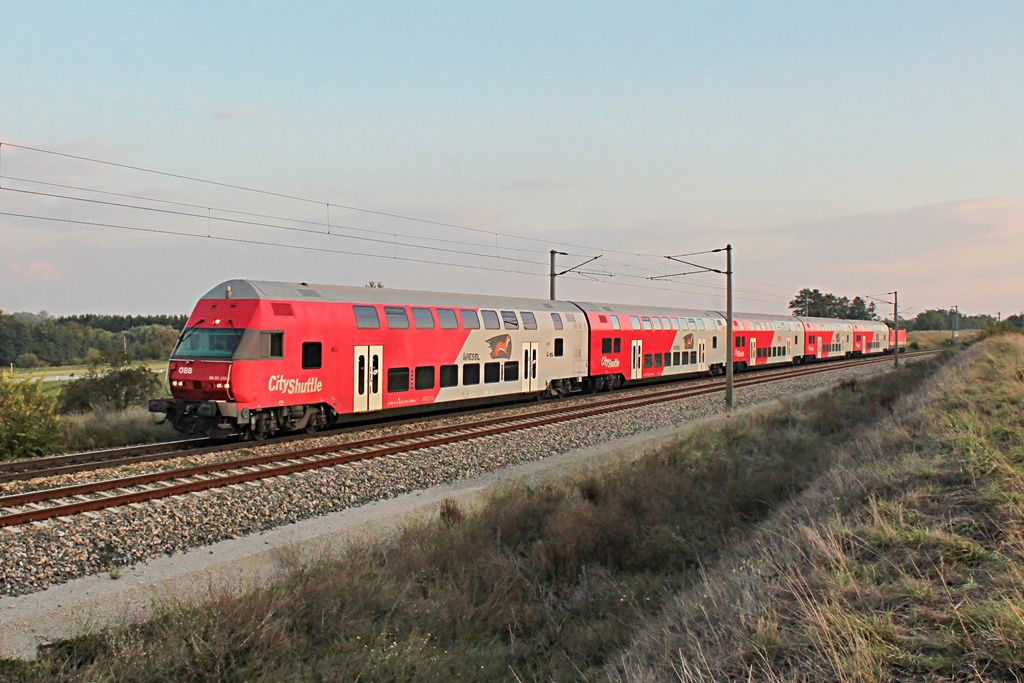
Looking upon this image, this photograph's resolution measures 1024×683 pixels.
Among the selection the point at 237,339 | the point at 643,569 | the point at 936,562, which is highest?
the point at 237,339

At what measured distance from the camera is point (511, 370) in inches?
936

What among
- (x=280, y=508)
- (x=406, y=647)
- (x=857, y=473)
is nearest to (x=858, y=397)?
(x=857, y=473)

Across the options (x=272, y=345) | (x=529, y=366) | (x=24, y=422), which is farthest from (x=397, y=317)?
(x=24, y=422)

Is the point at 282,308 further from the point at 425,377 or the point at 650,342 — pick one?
the point at 650,342

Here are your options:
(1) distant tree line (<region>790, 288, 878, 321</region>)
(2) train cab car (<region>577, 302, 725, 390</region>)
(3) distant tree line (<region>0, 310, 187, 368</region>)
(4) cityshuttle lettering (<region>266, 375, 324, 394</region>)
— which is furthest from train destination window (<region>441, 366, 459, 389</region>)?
(1) distant tree line (<region>790, 288, 878, 321</region>)

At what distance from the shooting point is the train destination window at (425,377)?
1995 centimetres

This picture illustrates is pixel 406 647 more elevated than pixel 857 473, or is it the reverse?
pixel 857 473

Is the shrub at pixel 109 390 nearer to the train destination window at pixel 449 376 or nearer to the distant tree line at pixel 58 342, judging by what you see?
the train destination window at pixel 449 376

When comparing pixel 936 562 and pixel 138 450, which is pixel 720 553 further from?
pixel 138 450

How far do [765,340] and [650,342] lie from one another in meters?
14.9

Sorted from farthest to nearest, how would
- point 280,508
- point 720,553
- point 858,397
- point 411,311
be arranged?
point 858,397, point 411,311, point 280,508, point 720,553

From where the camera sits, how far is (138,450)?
607 inches

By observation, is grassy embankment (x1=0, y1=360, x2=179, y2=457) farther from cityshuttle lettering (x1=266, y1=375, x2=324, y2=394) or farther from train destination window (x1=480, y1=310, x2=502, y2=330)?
train destination window (x1=480, y1=310, x2=502, y2=330)

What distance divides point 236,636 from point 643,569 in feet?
16.7
